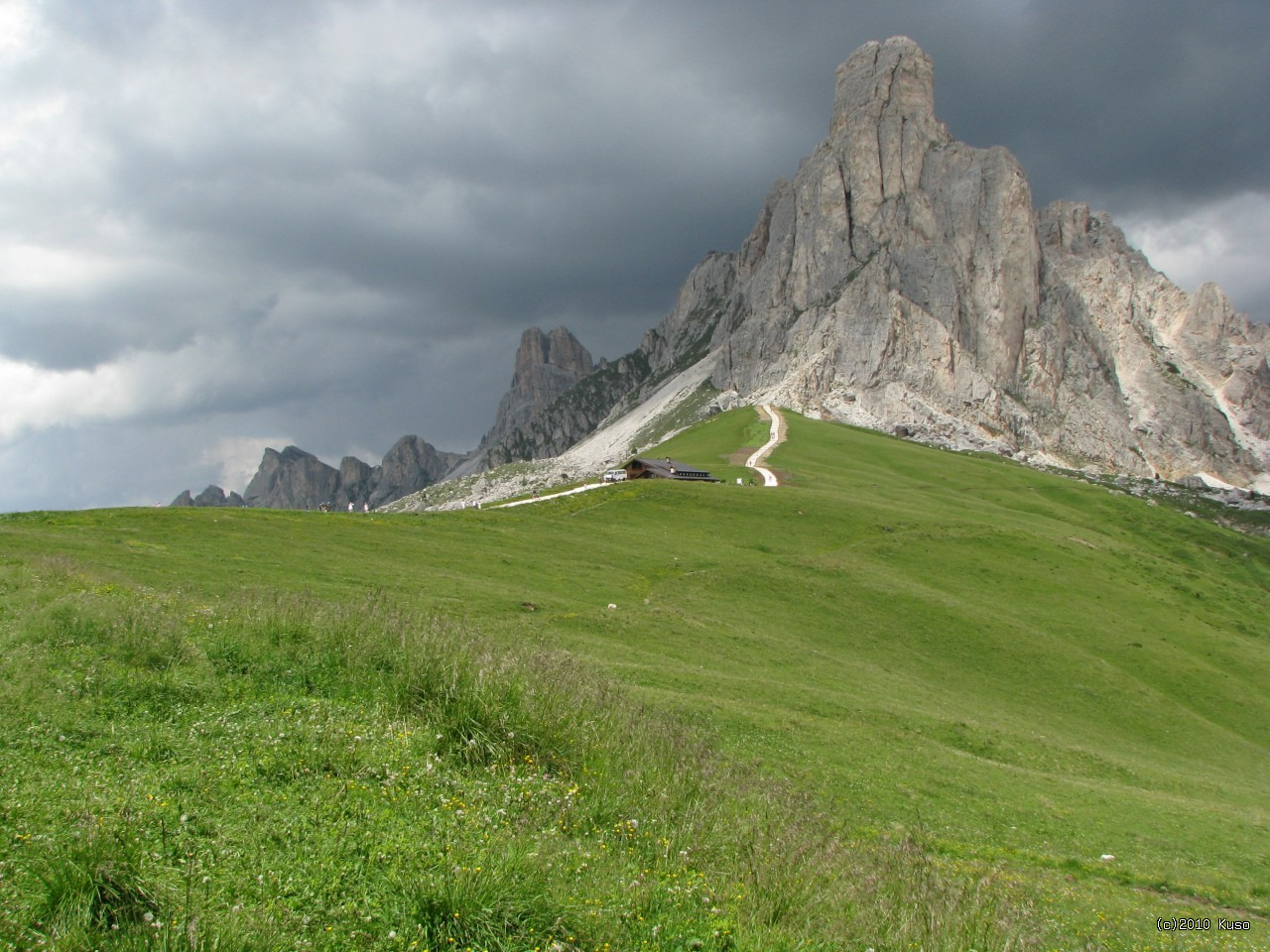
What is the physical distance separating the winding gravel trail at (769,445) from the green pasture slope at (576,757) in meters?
44.1

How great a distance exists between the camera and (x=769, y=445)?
123250 mm

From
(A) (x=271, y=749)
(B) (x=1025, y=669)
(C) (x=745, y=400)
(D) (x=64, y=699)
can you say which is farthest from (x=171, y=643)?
(C) (x=745, y=400)

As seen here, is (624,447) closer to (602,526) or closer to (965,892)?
(602,526)

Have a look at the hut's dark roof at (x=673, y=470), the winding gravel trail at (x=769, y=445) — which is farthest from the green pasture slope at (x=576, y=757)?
the winding gravel trail at (x=769, y=445)

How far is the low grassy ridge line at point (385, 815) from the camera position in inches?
268

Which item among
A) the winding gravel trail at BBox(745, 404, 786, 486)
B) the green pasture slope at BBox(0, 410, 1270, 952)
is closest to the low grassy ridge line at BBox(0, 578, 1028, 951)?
the green pasture slope at BBox(0, 410, 1270, 952)

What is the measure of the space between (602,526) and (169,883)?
5318 cm

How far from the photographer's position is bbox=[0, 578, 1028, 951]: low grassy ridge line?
22.3 ft

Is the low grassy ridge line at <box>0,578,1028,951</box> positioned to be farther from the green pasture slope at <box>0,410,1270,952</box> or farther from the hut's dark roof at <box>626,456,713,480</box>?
the hut's dark roof at <box>626,456,713,480</box>

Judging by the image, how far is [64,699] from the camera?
10734mm

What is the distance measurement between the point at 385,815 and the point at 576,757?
313cm

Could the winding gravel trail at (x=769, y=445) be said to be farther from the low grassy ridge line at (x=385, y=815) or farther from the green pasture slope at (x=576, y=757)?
the low grassy ridge line at (x=385, y=815)

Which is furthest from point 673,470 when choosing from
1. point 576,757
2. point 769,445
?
point 576,757

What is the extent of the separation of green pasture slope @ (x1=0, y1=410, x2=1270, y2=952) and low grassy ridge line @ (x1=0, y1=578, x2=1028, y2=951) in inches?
1.7
